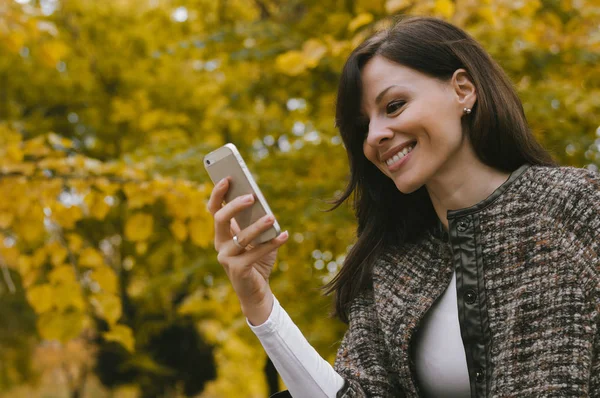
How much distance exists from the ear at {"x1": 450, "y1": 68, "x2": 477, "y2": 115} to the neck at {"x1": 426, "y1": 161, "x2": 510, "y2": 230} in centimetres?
16

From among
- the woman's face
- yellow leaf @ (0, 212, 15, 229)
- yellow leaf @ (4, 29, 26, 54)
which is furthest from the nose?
yellow leaf @ (4, 29, 26, 54)

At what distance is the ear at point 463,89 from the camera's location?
5.97ft

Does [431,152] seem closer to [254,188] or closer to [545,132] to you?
[254,188]

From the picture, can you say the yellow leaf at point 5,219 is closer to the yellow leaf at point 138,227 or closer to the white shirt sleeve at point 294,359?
the yellow leaf at point 138,227

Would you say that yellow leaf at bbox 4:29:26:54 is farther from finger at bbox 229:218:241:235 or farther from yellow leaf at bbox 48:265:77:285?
finger at bbox 229:218:241:235

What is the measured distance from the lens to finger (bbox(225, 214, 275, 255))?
62.4 inches

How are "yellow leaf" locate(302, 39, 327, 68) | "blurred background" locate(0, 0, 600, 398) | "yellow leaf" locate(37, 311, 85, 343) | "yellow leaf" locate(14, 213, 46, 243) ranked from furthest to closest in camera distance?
"yellow leaf" locate(302, 39, 327, 68) → "blurred background" locate(0, 0, 600, 398) → "yellow leaf" locate(14, 213, 46, 243) → "yellow leaf" locate(37, 311, 85, 343)

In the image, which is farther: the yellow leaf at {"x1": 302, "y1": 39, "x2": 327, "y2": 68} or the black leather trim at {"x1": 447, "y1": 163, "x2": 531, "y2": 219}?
the yellow leaf at {"x1": 302, "y1": 39, "x2": 327, "y2": 68}

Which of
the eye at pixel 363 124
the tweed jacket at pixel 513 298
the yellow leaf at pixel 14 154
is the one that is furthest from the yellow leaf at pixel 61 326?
the eye at pixel 363 124

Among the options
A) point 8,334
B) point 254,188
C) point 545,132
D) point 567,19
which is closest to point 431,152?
point 254,188

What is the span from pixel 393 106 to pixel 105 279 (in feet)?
4.92

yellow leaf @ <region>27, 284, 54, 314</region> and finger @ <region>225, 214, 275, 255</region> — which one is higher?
yellow leaf @ <region>27, 284, 54, 314</region>

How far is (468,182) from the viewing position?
1830 millimetres

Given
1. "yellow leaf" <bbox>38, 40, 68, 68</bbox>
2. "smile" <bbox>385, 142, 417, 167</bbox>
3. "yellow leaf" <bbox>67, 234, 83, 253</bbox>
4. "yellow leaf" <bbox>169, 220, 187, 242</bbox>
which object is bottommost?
"smile" <bbox>385, 142, 417, 167</bbox>
